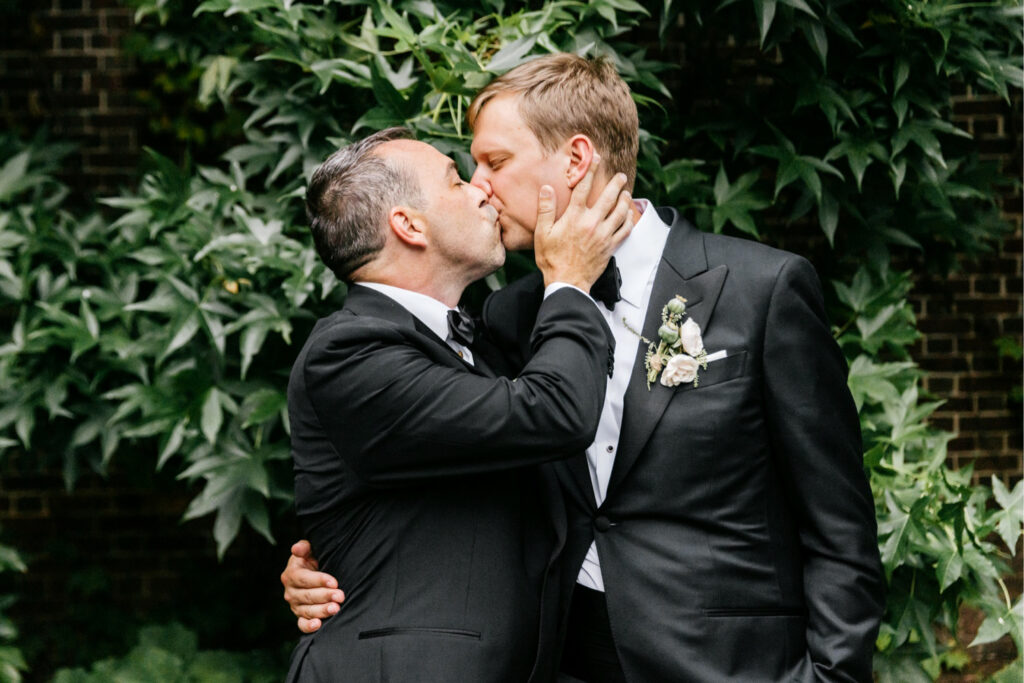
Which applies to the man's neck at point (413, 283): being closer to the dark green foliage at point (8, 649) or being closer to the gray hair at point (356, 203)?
the gray hair at point (356, 203)

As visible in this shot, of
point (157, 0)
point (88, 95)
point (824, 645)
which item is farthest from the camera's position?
point (88, 95)

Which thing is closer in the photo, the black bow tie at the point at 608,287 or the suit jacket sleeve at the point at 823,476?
the suit jacket sleeve at the point at 823,476

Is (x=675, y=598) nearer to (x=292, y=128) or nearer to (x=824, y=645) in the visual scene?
(x=824, y=645)

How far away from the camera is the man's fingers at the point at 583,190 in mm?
1946

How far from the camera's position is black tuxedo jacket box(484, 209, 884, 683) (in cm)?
179

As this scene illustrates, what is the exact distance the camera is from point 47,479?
15.8ft

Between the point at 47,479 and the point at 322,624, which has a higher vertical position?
the point at 322,624

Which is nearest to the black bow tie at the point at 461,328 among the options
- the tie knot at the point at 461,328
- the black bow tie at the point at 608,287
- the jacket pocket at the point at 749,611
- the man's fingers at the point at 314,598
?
the tie knot at the point at 461,328

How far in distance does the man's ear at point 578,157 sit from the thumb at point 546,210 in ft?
0.19

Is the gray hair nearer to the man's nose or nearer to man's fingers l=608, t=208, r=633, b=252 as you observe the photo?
the man's nose

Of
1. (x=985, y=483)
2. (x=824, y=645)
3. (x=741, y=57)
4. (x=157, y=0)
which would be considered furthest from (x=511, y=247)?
→ (x=985, y=483)

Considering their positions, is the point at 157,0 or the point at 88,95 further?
the point at 88,95

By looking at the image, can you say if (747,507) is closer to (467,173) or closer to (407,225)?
(407,225)

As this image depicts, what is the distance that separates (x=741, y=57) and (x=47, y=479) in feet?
13.2
